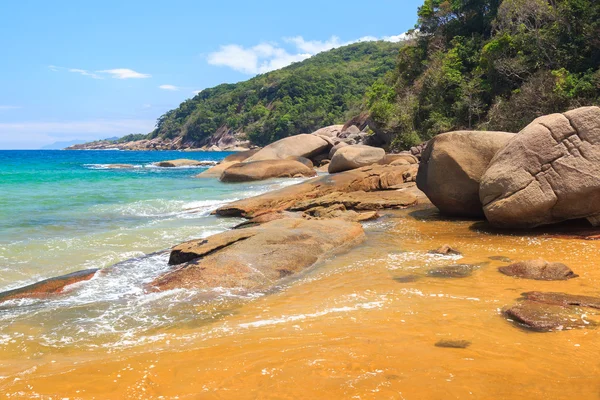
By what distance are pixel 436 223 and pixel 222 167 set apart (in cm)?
2237

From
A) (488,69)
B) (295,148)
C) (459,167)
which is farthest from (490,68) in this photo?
(459,167)

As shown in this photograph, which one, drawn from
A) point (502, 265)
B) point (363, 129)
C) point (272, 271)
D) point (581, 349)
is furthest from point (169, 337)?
point (363, 129)

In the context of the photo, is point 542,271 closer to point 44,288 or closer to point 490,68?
point 44,288

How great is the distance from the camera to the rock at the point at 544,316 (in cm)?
484

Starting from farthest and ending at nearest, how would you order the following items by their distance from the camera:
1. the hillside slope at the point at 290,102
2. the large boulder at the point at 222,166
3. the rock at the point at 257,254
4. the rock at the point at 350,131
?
the hillside slope at the point at 290,102 < the rock at the point at 350,131 < the large boulder at the point at 222,166 < the rock at the point at 257,254

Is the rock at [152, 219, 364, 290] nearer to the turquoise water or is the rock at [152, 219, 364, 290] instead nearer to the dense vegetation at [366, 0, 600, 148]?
the turquoise water

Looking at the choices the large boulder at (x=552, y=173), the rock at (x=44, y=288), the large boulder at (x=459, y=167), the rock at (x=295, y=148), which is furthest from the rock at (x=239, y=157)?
the rock at (x=44, y=288)

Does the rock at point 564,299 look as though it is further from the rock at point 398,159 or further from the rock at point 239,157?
the rock at point 239,157

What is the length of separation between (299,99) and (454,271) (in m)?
91.4

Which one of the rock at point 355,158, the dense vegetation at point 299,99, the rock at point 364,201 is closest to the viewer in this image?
the rock at point 364,201

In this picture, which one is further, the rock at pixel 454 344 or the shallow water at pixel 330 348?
the rock at pixel 454 344

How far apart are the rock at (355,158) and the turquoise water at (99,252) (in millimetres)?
3043

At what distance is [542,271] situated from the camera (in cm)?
662

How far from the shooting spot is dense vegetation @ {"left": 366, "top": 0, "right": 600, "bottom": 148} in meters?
21.6
